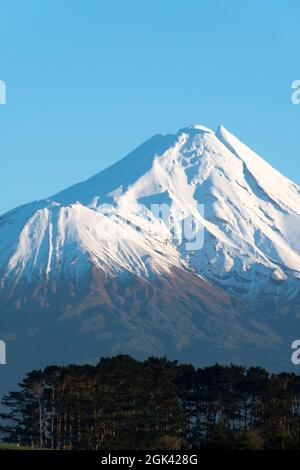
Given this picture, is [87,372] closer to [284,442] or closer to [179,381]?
[179,381]

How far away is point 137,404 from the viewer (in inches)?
4946

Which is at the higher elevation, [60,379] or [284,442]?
[60,379]

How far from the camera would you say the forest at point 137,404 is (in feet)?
393

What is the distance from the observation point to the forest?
11994 cm

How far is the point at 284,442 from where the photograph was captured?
277 ft

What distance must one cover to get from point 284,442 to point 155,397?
41.9 metres

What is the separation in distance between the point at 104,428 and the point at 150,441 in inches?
182

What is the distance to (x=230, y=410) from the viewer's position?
5098 inches
